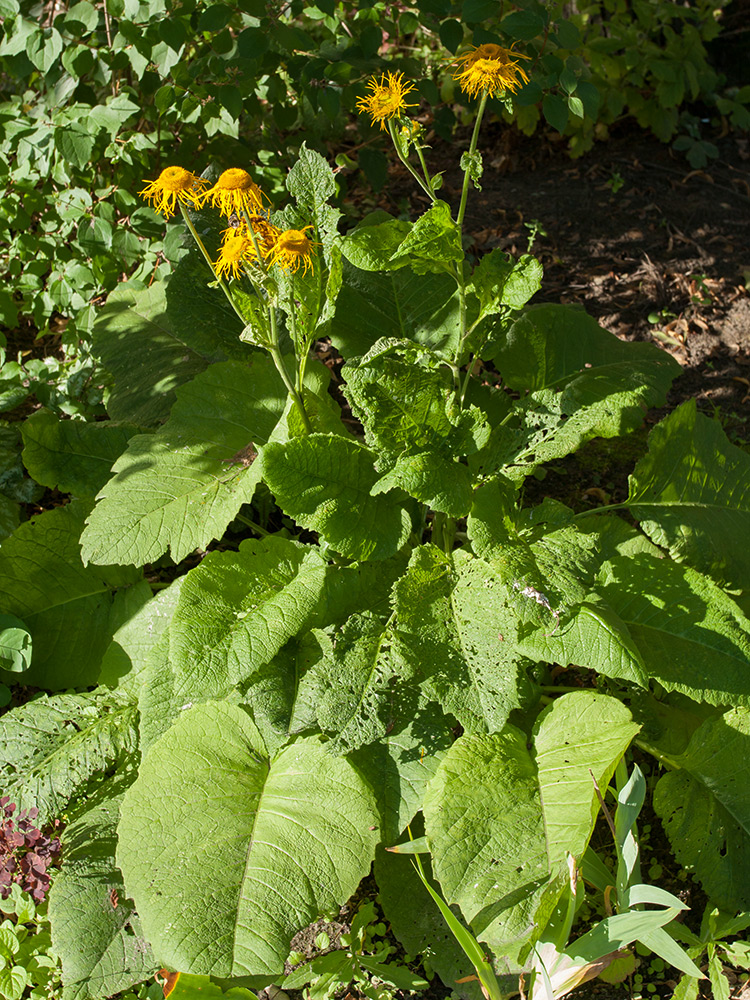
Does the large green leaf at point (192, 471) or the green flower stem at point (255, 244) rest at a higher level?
the green flower stem at point (255, 244)

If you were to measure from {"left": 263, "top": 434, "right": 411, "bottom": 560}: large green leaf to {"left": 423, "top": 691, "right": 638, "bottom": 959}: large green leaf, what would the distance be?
543 millimetres

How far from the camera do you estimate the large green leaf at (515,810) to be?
1.81 m

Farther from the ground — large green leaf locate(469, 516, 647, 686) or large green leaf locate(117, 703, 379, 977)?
large green leaf locate(469, 516, 647, 686)

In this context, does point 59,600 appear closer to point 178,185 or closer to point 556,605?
point 178,185

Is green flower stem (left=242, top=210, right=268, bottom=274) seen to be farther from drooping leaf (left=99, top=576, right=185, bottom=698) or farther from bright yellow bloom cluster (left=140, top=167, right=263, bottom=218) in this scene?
drooping leaf (left=99, top=576, right=185, bottom=698)

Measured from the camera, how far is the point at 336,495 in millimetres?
2154

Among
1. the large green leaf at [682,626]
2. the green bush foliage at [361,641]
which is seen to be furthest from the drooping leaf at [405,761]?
the large green leaf at [682,626]

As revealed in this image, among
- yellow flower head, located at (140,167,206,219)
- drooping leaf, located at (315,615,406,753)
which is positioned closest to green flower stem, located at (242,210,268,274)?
yellow flower head, located at (140,167,206,219)

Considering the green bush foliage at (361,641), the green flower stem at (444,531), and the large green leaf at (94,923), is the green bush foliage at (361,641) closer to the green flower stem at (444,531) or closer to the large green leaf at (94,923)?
the large green leaf at (94,923)

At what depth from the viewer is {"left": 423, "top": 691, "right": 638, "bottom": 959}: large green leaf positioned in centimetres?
181

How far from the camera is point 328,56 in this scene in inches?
118

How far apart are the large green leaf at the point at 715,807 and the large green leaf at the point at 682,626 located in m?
0.12

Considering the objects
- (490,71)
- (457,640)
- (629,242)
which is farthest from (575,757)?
(629,242)

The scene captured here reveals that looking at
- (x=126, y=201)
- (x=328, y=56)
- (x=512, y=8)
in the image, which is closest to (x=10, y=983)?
(x=126, y=201)
